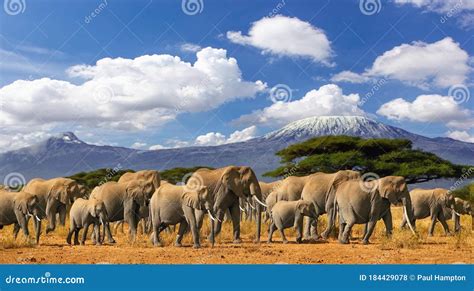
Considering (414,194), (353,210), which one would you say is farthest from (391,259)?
(414,194)

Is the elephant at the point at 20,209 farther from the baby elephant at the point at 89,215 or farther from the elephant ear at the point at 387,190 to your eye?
the elephant ear at the point at 387,190

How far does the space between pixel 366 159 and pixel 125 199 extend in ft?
114

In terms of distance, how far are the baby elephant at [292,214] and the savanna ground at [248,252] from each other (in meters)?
0.52

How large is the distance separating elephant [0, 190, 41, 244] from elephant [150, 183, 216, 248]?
11.6 feet

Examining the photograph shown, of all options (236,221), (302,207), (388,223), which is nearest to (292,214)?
(302,207)

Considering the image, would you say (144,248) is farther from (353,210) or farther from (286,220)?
(353,210)

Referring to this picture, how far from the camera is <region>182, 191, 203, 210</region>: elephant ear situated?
17.0 meters

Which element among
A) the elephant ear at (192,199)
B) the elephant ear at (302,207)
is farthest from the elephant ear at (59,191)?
the elephant ear at (302,207)

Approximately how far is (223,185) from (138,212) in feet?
9.50

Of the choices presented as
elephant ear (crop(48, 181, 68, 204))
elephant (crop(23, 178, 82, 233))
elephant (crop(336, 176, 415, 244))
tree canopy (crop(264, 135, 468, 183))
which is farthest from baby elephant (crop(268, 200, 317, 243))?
tree canopy (crop(264, 135, 468, 183))

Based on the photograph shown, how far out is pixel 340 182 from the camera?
20.6 m

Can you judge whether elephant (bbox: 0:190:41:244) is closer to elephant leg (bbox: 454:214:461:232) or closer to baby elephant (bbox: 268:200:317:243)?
baby elephant (bbox: 268:200:317:243)

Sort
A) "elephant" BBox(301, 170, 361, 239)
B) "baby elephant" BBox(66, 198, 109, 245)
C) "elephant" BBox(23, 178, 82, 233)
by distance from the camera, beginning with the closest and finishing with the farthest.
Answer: "baby elephant" BBox(66, 198, 109, 245)
"elephant" BBox(301, 170, 361, 239)
"elephant" BBox(23, 178, 82, 233)

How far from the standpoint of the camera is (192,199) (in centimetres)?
1711
